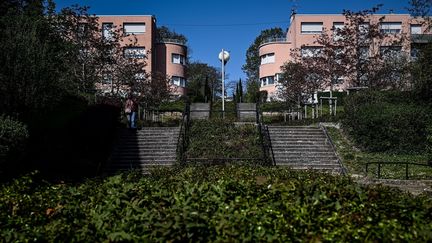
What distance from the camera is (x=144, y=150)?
17875mm

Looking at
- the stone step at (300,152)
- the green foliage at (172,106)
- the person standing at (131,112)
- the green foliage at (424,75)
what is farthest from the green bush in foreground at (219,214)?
the green foliage at (172,106)

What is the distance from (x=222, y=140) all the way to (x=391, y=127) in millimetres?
6792

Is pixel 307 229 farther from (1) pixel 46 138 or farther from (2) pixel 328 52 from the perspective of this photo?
(2) pixel 328 52

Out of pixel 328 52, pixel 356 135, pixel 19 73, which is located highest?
pixel 328 52

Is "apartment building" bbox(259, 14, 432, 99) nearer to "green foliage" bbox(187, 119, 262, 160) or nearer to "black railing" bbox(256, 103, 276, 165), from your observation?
"black railing" bbox(256, 103, 276, 165)

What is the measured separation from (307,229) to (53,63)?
1075 centimetres

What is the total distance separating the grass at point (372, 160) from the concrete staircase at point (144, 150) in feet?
22.0

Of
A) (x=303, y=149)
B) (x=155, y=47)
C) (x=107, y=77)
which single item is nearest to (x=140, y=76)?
(x=107, y=77)

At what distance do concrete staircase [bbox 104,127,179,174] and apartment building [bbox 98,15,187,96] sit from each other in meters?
22.7

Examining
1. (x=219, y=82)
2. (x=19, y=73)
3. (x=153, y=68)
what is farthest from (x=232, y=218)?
(x=219, y=82)

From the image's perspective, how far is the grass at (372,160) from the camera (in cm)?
1416

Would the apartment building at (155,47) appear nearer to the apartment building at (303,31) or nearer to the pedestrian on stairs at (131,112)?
the apartment building at (303,31)

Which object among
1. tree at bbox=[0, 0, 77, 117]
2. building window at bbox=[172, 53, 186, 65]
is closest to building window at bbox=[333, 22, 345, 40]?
building window at bbox=[172, 53, 186, 65]

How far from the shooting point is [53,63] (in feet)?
41.1
